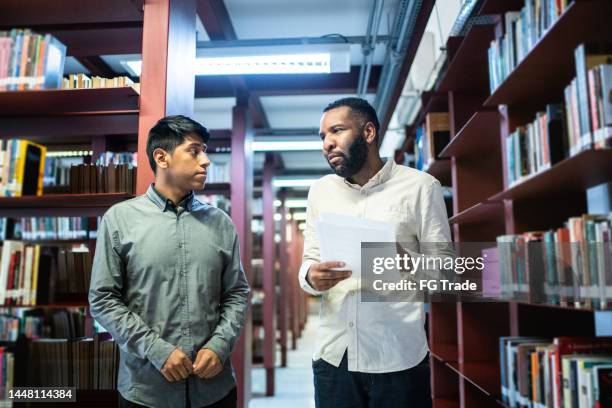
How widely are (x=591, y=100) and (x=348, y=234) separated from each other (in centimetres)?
82

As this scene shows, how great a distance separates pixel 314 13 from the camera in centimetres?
431

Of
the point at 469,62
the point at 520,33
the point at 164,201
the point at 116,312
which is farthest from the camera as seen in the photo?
the point at 469,62

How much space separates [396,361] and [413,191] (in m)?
0.55

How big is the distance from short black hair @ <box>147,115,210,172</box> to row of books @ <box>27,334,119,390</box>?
937mm

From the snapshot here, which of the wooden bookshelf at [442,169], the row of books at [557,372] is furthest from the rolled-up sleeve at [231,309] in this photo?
the wooden bookshelf at [442,169]

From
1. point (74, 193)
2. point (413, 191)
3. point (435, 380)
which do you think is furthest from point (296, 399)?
point (413, 191)

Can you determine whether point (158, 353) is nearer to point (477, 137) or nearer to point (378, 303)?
point (378, 303)

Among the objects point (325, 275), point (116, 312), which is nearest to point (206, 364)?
point (116, 312)

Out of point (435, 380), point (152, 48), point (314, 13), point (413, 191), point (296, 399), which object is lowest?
point (296, 399)

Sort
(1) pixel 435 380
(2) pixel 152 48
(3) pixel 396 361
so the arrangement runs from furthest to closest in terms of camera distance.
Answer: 1. (1) pixel 435 380
2. (2) pixel 152 48
3. (3) pixel 396 361

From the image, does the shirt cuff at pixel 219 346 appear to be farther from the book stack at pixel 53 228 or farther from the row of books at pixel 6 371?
the book stack at pixel 53 228

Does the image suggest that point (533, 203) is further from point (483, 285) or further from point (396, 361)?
point (396, 361)

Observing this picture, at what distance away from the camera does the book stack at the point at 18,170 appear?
2283 millimetres

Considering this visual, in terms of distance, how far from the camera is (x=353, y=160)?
1.89 metres
